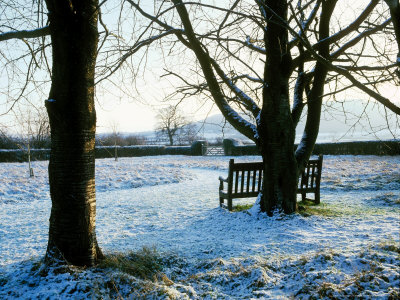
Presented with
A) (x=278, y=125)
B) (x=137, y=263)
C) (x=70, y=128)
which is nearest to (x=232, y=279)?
(x=137, y=263)

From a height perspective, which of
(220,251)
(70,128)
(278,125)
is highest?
(278,125)

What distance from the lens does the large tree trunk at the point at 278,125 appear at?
5090 millimetres

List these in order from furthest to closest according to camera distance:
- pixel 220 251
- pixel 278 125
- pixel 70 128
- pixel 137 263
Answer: pixel 278 125
pixel 220 251
pixel 137 263
pixel 70 128

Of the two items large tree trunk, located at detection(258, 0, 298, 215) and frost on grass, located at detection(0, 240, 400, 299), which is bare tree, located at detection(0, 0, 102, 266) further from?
large tree trunk, located at detection(258, 0, 298, 215)

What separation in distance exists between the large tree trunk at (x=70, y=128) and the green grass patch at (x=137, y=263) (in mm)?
299

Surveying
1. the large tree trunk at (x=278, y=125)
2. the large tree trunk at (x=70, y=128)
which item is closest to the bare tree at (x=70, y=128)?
the large tree trunk at (x=70, y=128)

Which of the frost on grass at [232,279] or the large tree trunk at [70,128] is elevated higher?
the large tree trunk at [70,128]

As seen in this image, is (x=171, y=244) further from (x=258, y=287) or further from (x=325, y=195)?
(x=325, y=195)

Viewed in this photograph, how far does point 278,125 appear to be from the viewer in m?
5.10

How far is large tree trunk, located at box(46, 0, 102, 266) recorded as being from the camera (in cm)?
289

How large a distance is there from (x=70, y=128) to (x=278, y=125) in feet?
12.0

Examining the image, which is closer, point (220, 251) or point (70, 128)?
point (70, 128)

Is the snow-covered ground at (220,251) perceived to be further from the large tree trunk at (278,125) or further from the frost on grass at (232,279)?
the large tree trunk at (278,125)

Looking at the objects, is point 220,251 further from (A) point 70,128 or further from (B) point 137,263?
(A) point 70,128
